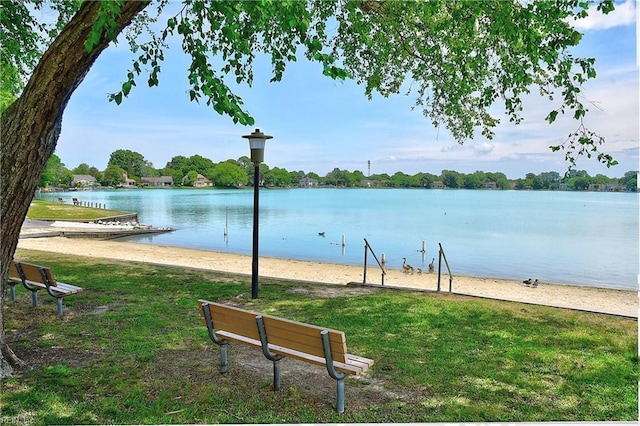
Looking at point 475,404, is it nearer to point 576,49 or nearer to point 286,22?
point 286,22

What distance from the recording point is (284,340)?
12.2 feet

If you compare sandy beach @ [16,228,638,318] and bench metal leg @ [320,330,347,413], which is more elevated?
bench metal leg @ [320,330,347,413]

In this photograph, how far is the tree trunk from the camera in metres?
3.42

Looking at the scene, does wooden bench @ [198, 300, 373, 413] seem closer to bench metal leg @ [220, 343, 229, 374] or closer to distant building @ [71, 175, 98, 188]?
bench metal leg @ [220, 343, 229, 374]

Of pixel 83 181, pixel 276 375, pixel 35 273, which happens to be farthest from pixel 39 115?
pixel 83 181

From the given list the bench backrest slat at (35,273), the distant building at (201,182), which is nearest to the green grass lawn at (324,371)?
the bench backrest slat at (35,273)

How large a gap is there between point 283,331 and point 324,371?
37.5 inches

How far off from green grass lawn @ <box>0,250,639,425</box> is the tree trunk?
0.94 meters

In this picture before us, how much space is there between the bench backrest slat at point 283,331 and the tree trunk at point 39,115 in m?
1.81

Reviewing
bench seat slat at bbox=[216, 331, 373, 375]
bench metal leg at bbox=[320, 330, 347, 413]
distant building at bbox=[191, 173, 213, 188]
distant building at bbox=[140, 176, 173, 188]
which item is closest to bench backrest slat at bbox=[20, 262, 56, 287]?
bench seat slat at bbox=[216, 331, 373, 375]

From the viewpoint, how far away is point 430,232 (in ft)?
135

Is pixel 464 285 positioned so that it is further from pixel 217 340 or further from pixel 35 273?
pixel 35 273

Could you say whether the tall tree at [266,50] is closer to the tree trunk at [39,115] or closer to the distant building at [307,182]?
the tree trunk at [39,115]

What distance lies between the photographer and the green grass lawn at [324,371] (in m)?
3.51
